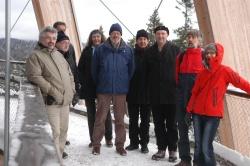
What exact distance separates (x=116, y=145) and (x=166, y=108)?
65cm

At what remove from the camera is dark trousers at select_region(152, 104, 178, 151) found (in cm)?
395

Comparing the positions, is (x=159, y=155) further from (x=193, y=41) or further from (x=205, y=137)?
(x=193, y=41)

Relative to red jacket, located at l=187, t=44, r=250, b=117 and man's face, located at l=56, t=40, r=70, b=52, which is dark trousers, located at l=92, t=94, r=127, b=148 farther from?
red jacket, located at l=187, t=44, r=250, b=117

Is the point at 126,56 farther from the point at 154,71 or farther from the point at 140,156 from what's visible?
the point at 140,156

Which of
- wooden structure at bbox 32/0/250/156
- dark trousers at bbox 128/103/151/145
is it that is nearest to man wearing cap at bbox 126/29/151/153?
dark trousers at bbox 128/103/151/145

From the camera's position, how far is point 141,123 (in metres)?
4.27

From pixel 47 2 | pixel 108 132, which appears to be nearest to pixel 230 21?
pixel 108 132

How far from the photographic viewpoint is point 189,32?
134 inches

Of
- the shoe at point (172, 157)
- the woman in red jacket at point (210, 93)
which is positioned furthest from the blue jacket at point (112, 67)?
the woman in red jacket at point (210, 93)

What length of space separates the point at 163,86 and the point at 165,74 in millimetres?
108

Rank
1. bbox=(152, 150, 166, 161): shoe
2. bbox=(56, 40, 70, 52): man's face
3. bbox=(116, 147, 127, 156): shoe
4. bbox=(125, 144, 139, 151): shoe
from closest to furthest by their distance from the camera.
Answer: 1. bbox=(56, 40, 70, 52): man's face
2. bbox=(152, 150, 166, 161): shoe
3. bbox=(116, 147, 127, 156): shoe
4. bbox=(125, 144, 139, 151): shoe

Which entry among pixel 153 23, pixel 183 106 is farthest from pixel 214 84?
pixel 153 23

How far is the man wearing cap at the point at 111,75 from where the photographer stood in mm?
→ 4012

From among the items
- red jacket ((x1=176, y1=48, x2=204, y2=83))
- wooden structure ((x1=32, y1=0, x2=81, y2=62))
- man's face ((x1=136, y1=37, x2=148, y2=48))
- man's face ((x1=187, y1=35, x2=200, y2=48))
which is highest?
wooden structure ((x1=32, y1=0, x2=81, y2=62))
